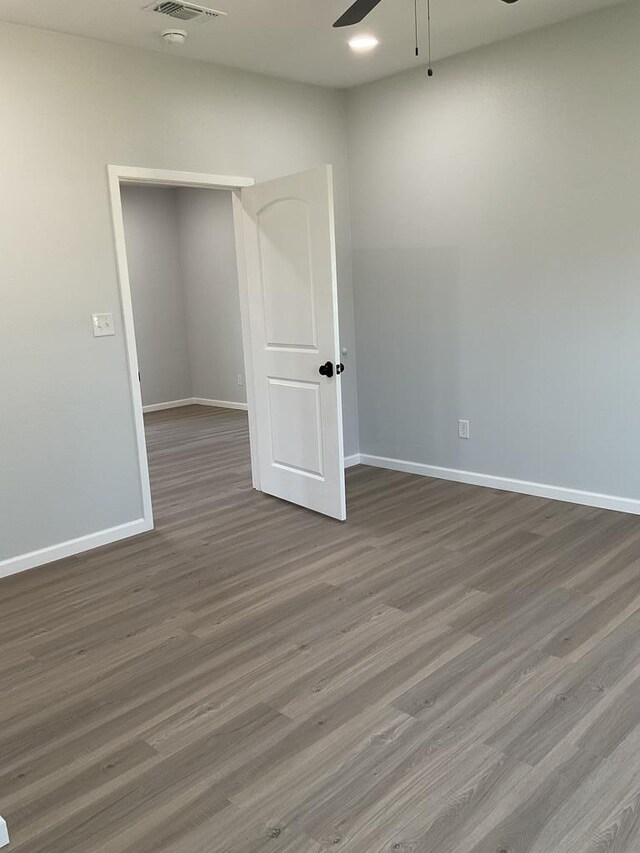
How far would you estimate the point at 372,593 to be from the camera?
3.23m

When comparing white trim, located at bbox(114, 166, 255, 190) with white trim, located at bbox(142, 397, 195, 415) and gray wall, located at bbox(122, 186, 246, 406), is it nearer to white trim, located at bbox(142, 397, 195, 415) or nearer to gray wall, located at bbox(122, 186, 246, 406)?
gray wall, located at bbox(122, 186, 246, 406)

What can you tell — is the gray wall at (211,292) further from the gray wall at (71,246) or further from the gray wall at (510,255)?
the gray wall at (71,246)

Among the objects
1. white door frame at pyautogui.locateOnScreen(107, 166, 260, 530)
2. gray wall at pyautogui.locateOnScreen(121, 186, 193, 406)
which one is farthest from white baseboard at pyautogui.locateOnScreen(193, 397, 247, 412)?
white door frame at pyautogui.locateOnScreen(107, 166, 260, 530)

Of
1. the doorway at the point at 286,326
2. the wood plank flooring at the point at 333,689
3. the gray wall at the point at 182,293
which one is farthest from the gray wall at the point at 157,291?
the wood plank flooring at the point at 333,689

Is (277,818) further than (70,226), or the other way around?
(70,226)

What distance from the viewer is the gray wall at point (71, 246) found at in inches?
138

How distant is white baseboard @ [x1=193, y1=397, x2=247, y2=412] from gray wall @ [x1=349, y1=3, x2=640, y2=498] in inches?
129

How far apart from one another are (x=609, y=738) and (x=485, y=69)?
380 centimetres

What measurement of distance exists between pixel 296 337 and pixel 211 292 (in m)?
4.51

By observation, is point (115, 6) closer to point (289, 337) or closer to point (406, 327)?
point (289, 337)

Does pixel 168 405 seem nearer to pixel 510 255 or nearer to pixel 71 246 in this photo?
pixel 71 246

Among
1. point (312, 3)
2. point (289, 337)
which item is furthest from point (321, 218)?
point (312, 3)

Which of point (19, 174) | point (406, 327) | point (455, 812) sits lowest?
point (455, 812)

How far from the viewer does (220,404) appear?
873 centimetres
